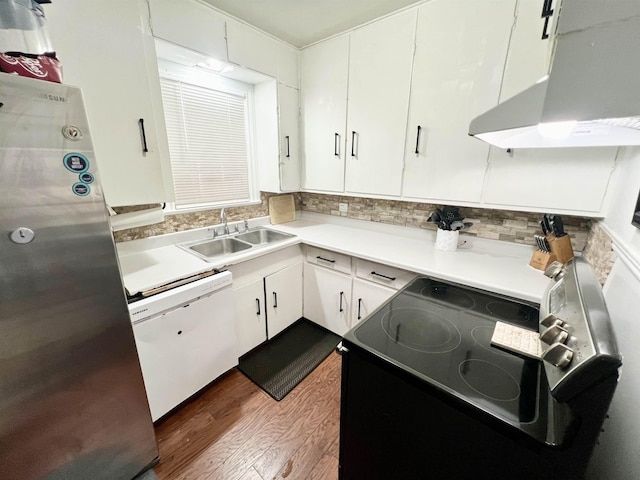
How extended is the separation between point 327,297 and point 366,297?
1.27 ft

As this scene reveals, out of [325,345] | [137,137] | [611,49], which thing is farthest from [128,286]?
[611,49]

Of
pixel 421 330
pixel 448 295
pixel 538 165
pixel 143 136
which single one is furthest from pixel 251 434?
pixel 538 165

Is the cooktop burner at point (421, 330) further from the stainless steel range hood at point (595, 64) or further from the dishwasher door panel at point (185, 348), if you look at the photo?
the dishwasher door panel at point (185, 348)

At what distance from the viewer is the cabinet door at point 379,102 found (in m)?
1.68

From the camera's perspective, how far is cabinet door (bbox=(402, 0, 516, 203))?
54.5 inches

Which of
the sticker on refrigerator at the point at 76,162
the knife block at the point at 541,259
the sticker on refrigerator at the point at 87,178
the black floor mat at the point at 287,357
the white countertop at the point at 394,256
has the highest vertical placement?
the sticker on refrigerator at the point at 76,162

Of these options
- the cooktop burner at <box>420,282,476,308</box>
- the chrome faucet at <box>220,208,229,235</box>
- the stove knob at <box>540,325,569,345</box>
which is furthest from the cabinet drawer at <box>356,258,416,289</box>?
the chrome faucet at <box>220,208,229,235</box>

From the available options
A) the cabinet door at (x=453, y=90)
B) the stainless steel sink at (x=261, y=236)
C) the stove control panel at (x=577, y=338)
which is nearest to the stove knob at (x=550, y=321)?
the stove control panel at (x=577, y=338)

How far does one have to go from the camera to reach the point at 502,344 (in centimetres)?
85

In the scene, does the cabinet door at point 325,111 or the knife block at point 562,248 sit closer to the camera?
the knife block at point 562,248

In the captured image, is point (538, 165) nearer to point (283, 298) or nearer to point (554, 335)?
point (554, 335)

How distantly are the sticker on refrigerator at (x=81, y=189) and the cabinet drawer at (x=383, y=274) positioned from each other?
4.96 ft

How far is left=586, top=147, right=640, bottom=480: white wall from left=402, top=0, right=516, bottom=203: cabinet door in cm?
64

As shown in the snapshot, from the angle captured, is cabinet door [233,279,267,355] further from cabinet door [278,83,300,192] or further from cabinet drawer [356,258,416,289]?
cabinet door [278,83,300,192]
